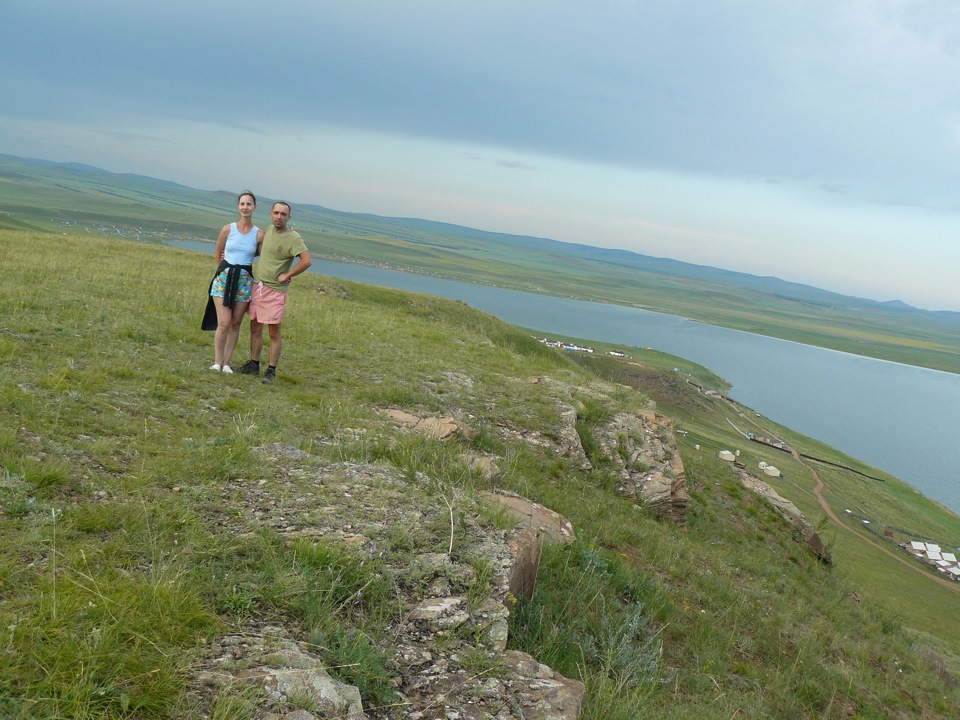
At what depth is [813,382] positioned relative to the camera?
12144 cm

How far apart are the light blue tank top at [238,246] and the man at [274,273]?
0.60 feet

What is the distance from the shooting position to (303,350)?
1185 centimetres

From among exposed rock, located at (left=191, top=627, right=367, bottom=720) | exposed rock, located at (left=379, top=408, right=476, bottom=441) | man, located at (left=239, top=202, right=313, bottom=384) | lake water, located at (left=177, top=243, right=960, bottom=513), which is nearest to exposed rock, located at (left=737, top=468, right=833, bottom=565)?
exposed rock, located at (left=379, top=408, right=476, bottom=441)

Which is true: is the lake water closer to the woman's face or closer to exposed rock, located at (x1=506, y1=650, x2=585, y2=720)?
exposed rock, located at (x1=506, y1=650, x2=585, y2=720)

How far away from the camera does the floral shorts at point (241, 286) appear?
8.54m

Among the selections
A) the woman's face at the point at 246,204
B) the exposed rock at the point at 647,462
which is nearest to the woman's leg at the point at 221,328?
the woman's face at the point at 246,204

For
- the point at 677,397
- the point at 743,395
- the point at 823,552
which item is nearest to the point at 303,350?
the point at 823,552

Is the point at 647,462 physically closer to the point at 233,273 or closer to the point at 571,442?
the point at 571,442

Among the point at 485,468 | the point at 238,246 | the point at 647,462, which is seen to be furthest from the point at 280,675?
the point at 647,462

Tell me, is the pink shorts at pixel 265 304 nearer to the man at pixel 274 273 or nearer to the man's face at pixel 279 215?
the man at pixel 274 273

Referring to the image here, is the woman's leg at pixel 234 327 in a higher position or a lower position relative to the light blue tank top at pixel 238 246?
lower

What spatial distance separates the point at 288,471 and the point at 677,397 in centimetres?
6887

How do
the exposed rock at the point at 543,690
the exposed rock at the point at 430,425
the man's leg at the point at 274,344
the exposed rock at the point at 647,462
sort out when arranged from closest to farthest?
the exposed rock at the point at 543,690
the exposed rock at the point at 430,425
the man's leg at the point at 274,344
the exposed rock at the point at 647,462

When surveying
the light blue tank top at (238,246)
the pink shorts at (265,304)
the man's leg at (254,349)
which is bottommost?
the man's leg at (254,349)
